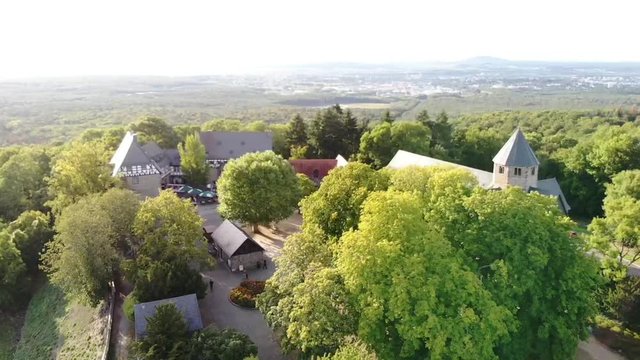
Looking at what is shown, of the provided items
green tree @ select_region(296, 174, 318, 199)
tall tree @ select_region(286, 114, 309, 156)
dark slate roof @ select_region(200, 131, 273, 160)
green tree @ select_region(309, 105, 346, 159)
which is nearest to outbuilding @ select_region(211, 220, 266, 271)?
green tree @ select_region(296, 174, 318, 199)

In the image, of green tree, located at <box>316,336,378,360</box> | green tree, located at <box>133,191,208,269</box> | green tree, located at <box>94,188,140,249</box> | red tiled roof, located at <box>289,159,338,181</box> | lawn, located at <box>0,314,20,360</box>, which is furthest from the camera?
red tiled roof, located at <box>289,159,338,181</box>

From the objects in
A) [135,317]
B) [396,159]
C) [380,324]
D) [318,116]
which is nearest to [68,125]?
[318,116]

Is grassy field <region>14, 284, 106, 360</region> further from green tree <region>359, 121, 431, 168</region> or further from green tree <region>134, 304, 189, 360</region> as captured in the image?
green tree <region>359, 121, 431, 168</region>

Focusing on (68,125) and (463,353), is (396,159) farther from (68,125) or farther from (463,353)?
(68,125)

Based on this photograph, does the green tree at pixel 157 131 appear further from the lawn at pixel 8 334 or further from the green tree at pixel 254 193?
the lawn at pixel 8 334

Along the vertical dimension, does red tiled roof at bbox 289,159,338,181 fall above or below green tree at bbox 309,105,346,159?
below

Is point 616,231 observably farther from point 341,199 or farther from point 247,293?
point 247,293
